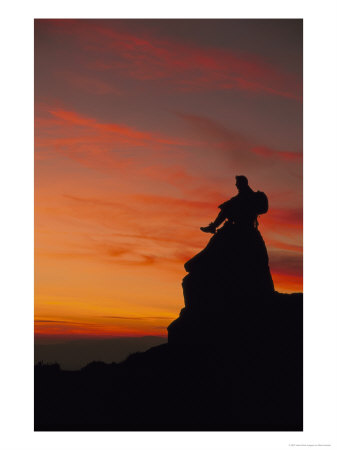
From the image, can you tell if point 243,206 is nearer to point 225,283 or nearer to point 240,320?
point 225,283

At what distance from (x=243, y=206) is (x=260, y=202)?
20.1 inches

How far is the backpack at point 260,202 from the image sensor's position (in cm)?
1831

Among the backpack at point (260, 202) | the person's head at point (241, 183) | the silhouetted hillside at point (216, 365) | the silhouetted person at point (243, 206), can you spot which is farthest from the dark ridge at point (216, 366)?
the person's head at point (241, 183)

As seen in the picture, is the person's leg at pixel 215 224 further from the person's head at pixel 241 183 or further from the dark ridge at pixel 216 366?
the person's head at pixel 241 183

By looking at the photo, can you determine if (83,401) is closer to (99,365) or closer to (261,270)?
(99,365)

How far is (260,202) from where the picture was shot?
60.1 ft

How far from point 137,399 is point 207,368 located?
219 centimetres

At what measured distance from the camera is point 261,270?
1847 cm

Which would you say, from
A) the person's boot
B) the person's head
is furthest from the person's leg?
the person's head

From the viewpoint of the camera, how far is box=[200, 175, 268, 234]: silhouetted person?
1830 centimetres

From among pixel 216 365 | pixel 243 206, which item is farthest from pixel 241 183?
pixel 216 365

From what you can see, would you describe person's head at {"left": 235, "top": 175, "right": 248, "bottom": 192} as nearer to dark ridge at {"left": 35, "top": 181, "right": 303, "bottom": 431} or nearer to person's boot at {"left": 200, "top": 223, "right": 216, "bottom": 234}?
dark ridge at {"left": 35, "top": 181, "right": 303, "bottom": 431}

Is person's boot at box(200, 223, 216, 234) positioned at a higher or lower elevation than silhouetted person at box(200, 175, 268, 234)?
lower
